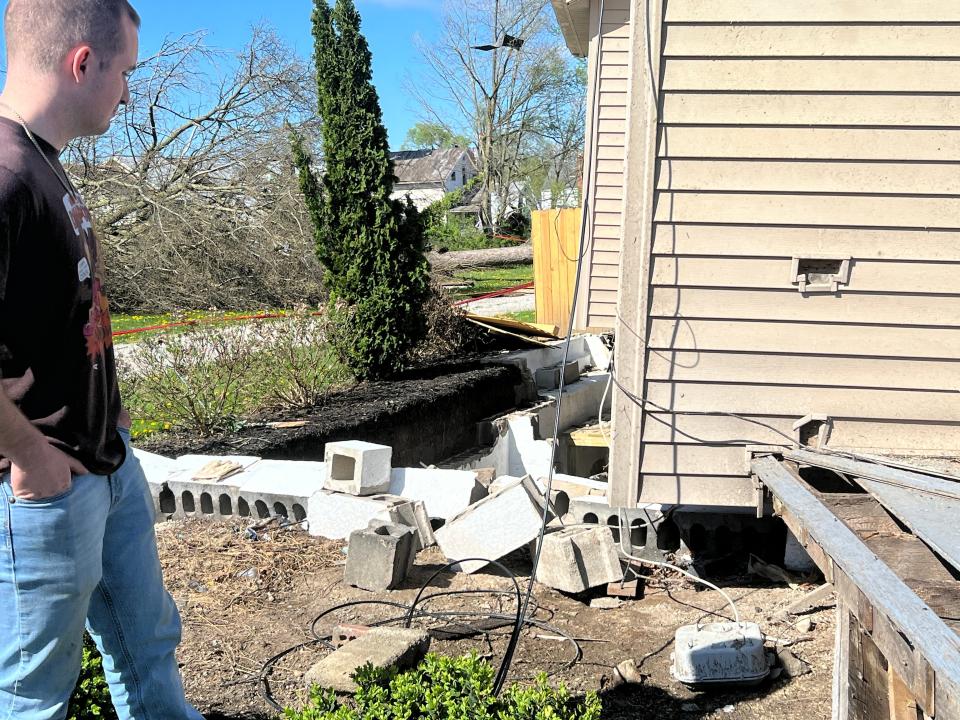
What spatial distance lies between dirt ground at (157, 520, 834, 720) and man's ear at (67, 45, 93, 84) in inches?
93.4

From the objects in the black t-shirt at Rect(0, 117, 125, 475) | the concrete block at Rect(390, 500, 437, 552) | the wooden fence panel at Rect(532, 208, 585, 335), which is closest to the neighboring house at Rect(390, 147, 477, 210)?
the wooden fence panel at Rect(532, 208, 585, 335)

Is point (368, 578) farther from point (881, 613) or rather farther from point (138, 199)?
point (138, 199)

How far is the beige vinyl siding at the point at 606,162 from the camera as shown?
27.0 feet

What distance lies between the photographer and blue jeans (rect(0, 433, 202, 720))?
1.79 meters

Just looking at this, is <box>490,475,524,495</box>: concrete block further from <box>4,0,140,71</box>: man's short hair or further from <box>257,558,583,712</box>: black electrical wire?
<box>4,0,140,71</box>: man's short hair

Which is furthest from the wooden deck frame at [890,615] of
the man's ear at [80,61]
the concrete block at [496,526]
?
the man's ear at [80,61]

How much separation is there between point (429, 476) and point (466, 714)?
9.43ft

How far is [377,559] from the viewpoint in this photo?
4547 millimetres

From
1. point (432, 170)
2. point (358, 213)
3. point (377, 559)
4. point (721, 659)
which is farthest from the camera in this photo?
point (432, 170)

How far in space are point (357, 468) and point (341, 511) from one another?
29 centimetres

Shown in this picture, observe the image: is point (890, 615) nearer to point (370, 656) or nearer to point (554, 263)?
point (370, 656)

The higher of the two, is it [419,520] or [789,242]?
[789,242]

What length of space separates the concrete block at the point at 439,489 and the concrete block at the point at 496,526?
33 centimetres

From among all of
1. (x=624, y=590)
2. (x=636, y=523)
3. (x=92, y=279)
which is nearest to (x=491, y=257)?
(x=636, y=523)
